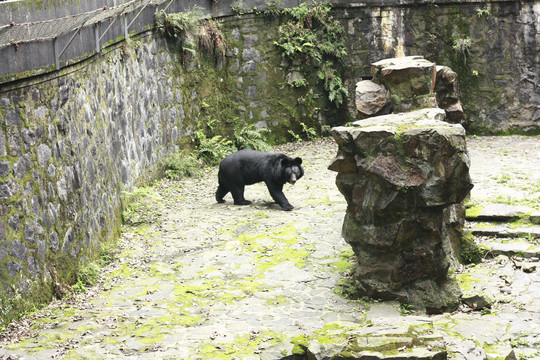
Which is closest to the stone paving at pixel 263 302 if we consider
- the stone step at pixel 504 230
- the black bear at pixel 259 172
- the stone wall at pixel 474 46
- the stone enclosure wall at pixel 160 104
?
the stone step at pixel 504 230

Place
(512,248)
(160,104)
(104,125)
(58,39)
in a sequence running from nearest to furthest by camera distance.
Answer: (58,39), (512,248), (104,125), (160,104)

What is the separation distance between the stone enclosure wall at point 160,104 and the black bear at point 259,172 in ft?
5.33

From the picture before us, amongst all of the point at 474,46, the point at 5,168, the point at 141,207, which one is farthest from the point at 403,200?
the point at 474,46

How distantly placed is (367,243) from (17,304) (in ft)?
12.6

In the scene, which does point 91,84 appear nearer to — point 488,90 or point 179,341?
point 179,341

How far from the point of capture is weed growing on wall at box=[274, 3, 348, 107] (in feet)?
56.5

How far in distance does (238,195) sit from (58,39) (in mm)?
4749

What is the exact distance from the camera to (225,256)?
388 inches

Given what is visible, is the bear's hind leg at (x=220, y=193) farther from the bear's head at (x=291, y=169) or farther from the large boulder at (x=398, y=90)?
the large boulder at (x=398, y=90)

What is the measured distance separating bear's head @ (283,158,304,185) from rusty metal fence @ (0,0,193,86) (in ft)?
11.4

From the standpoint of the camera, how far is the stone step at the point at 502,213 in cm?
990

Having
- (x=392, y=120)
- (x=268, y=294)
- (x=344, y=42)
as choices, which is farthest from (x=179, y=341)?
(x=344, y=42)

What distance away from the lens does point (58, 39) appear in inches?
336

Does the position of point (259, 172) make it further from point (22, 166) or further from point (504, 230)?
point (22, 166)
